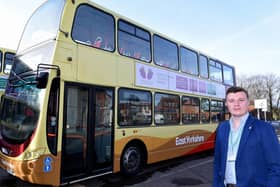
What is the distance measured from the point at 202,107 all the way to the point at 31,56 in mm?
6760

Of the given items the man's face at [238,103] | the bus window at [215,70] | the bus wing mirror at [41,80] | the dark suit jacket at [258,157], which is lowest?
the dark suit jacket at [258,157]

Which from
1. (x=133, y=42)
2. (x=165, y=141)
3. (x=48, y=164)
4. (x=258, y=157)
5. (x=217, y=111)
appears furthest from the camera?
(x=217, y=111)

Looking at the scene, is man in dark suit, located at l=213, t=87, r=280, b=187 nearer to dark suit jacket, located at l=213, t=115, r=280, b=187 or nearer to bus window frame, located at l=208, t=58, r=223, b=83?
dark suit jacket, located at l=213, t=115, r=280, b=187

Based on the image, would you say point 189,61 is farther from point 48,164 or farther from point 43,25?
point 48,164

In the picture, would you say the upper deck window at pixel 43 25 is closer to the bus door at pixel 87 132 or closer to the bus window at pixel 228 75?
the bus door at pixel 87 132

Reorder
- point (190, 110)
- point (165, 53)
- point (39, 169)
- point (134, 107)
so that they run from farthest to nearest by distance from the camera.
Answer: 1. point (190, 110)
2. point (165, 53)
3. point (134, 107)
4. point (39, 169)

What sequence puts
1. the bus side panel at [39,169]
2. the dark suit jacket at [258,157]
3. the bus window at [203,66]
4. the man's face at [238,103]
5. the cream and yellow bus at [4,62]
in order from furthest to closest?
the bus window at [203,66] → the cream and yellow bus at [4,62] → the bus side panel at [39,169] → the man's face at [238,103] → the dark suit jacket at [258,157]

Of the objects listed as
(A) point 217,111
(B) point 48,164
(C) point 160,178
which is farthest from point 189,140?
(B) point 48,164

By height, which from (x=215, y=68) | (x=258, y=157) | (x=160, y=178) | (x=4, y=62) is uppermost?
(x=4, y=62)

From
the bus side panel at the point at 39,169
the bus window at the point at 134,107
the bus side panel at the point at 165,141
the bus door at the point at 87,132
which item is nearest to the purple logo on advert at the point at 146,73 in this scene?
the bus window at the point at 134,107

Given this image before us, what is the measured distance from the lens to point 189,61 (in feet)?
29.9

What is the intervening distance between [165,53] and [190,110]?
2.45m

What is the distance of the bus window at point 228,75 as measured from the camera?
11734mm

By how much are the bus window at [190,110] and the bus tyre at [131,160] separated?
104 inches
